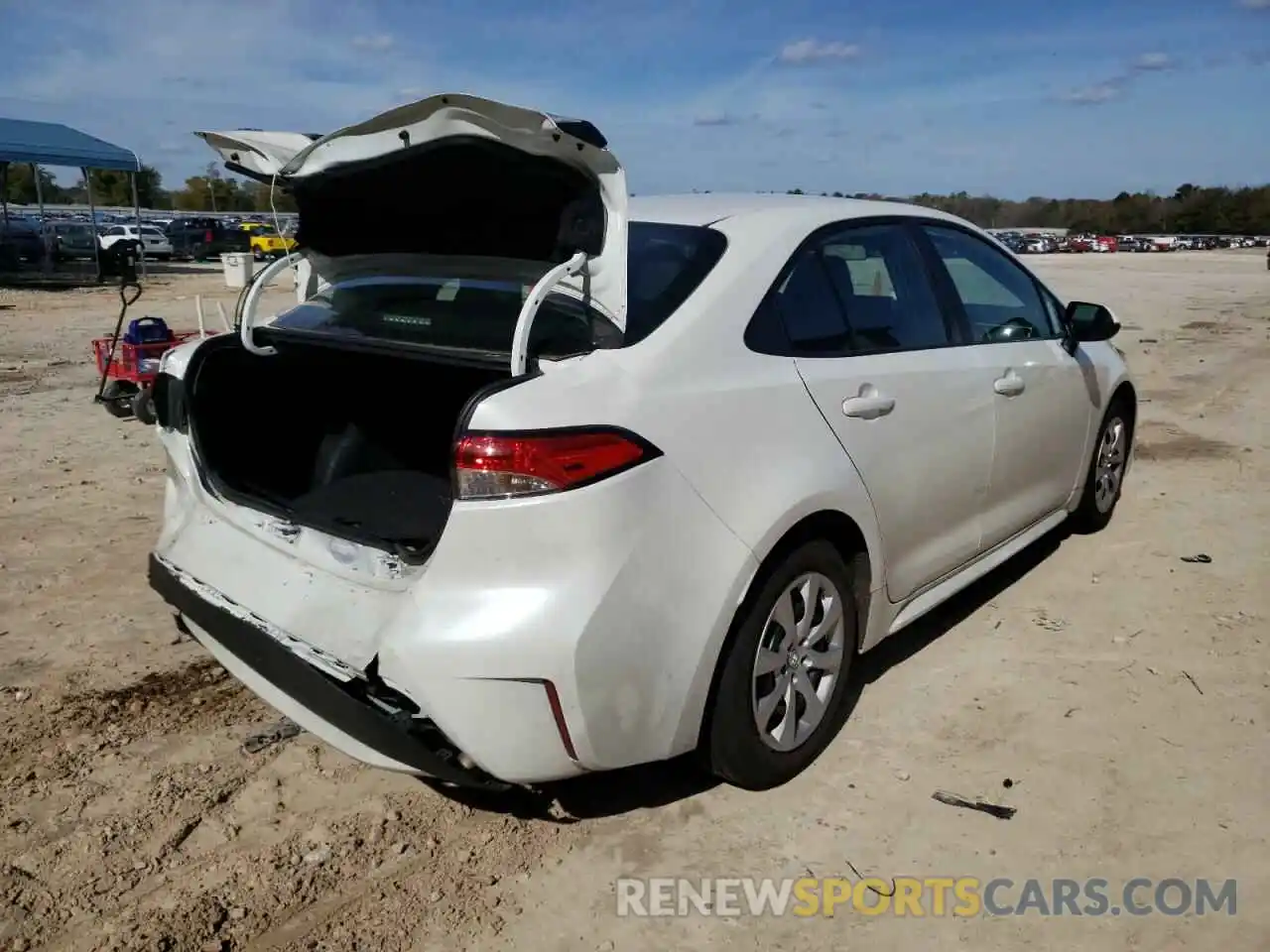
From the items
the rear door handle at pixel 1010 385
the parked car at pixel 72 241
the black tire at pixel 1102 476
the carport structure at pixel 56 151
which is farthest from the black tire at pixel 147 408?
the parked car at pixel 72 241

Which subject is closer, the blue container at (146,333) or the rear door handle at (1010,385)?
the rear door handle at (1010,385)

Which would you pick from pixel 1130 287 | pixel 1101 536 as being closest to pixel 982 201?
pixel 1130 287

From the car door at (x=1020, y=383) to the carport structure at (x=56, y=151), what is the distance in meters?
24.6

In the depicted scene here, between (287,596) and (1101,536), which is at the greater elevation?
(287,596)

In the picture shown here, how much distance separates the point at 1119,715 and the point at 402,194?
292 cm

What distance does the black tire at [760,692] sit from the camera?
8.96 feet

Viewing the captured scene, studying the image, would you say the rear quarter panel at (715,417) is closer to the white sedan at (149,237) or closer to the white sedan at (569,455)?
the white sedan at (569,455)

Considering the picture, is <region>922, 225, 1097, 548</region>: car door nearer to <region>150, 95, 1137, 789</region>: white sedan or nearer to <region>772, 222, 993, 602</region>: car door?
<region>150, 95, 1137, 789</region>: white sedan

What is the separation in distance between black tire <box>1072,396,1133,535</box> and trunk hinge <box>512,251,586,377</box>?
332cm

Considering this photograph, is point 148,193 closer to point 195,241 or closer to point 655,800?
point 195,241

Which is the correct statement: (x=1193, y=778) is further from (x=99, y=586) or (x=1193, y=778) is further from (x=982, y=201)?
Result: (x=982, y=201)

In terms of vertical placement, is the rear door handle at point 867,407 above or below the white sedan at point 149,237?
below

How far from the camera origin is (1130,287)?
2586 cm

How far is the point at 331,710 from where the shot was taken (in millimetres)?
2531
